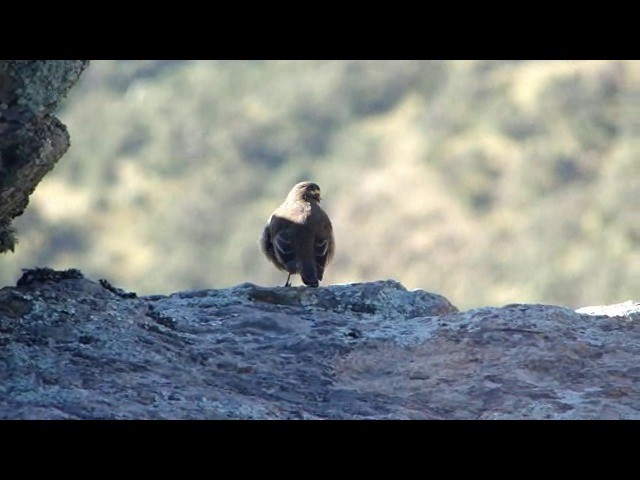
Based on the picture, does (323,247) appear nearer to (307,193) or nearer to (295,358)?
(307,193)

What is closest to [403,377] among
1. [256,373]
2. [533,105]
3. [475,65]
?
[256,373]

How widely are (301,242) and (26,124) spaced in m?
4.30

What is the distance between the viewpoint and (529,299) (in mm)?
39531

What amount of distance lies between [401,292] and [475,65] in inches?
1861

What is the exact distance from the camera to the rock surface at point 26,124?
17.7 feet

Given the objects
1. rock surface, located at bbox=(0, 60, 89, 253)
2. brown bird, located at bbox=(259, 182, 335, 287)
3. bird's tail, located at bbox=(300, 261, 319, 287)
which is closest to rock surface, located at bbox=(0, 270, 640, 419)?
rock surface, located at bbox=(0, 60, 89, 253)

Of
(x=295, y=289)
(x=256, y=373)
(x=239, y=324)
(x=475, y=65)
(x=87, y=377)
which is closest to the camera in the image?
(x=87, y=377)

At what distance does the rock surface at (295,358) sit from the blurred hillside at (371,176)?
108 feet

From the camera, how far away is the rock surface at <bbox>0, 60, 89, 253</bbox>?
540cm

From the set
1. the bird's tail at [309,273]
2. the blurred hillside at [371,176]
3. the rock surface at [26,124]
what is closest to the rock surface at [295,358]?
the rock surface at [26,124]

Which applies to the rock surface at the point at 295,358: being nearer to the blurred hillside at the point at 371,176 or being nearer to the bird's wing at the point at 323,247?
the bird's wing at the point at 323,247

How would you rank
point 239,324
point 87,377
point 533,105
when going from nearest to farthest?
point 87,377 → point 239,324 → point 533,105

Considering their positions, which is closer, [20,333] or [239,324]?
[20,333]
